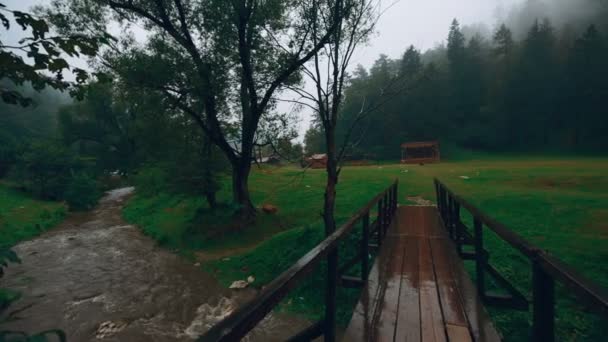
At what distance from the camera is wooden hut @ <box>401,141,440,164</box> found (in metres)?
36.5

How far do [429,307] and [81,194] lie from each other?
26.7m

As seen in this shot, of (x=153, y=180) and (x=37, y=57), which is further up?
(x=37, y=57)

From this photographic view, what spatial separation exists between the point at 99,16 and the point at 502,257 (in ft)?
48.3

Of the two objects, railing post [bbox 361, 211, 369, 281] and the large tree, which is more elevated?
the large tree

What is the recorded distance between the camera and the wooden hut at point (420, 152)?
120 ft

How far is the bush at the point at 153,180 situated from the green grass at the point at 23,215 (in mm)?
5829

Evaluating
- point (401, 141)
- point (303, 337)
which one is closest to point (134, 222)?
point (303, 337)

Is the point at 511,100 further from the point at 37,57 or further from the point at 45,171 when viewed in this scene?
the point at 45,171

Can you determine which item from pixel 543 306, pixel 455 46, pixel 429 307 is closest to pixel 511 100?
pixel 455 46

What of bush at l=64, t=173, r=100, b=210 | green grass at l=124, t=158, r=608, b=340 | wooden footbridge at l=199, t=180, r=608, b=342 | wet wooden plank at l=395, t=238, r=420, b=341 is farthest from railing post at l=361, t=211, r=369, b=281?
bush at l=64, t=173, r=100, b=210

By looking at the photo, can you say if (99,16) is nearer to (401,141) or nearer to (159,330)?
(159,330)

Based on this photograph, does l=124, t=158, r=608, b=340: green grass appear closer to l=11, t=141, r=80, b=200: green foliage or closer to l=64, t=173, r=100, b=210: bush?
l=64, t=173, r=100, b=210: bush

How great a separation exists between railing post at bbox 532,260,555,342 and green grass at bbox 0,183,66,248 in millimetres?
18178

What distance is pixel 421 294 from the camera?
362cm
